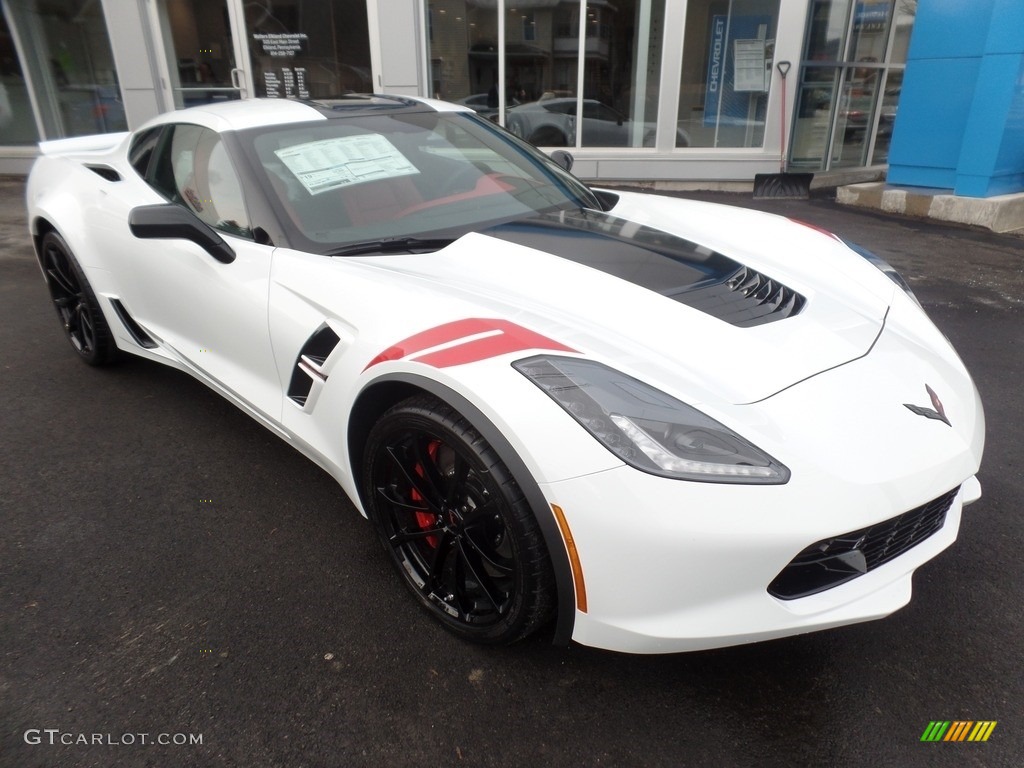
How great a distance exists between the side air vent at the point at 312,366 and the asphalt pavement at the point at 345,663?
1.81 feet

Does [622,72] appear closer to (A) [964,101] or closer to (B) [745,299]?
(A) [964,101]

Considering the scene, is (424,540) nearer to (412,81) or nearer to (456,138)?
(456,138)

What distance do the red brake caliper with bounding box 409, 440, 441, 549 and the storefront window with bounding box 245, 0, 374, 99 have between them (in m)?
8.82

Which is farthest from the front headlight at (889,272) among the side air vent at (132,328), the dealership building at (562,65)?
the dealership building at (562,65)

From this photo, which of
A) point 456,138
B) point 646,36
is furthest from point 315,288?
point 646,36

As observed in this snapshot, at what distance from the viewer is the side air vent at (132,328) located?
123 inches

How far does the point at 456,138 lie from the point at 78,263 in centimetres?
194

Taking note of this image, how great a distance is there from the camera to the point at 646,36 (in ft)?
29.2

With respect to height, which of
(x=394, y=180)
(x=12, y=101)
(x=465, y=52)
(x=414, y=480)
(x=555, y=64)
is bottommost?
(x=414, y=480)

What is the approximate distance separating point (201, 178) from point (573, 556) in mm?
2205

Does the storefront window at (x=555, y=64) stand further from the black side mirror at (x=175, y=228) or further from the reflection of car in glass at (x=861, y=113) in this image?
the black side mirror at (x=175, y=228)

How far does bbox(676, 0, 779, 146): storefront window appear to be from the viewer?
28.3 feet

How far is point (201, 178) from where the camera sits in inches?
110

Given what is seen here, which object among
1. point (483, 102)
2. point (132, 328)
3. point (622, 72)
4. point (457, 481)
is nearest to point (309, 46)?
point (483, 102)
